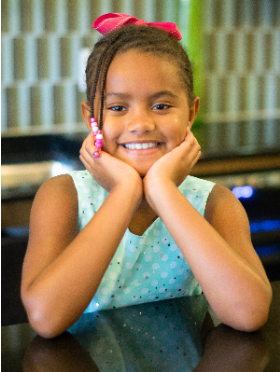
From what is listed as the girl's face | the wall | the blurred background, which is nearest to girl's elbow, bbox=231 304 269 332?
the girl's face

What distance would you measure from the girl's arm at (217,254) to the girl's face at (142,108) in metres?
0.04

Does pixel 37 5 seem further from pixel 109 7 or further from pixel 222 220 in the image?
pixel 222 220

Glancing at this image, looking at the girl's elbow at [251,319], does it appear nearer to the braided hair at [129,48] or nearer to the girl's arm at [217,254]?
the girl's arm at [217,254]

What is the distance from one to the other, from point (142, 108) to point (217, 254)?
0.80 ft

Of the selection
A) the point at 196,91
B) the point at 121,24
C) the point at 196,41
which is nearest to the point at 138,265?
the point at 121,24

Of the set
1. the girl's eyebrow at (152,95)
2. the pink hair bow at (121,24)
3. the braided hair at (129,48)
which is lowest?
the girl's eyebrow at (152,95)

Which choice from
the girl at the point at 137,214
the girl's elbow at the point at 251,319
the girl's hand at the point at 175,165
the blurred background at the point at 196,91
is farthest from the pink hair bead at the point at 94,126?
the blurred background at the point at 196,91

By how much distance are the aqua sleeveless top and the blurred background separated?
15.0 inches

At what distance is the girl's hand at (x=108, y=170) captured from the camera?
2.43 ft

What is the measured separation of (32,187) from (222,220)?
71cm

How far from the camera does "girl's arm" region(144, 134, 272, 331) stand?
60cm

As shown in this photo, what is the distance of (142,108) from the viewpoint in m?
0.73

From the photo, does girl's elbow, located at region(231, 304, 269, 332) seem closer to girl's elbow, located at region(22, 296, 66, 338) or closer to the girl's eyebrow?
girl's elbow, located at region(22, 296, 66, 338)

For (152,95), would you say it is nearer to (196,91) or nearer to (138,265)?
(138,265)
